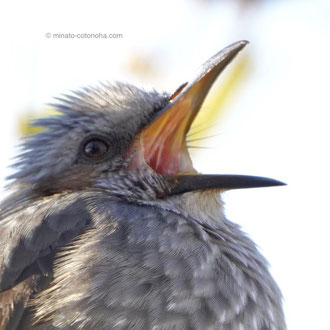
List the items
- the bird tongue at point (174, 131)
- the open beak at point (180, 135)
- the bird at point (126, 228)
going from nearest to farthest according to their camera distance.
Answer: the bird at point (126, 228) < the open beak at point (180, 135) < the bird tongue at point (174, 131)

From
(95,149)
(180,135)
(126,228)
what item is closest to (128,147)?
(95,149)

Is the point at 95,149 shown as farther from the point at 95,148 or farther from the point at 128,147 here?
the point at 128,147

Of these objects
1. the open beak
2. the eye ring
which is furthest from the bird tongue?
the eye ring

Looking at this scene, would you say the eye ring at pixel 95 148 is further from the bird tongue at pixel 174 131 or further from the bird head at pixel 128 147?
the bird tongue at pixel 174 131

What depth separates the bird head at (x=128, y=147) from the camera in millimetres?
5195

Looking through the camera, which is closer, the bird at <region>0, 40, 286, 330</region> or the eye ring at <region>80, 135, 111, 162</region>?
the bird at <region>0, 40, 286, 330</region>

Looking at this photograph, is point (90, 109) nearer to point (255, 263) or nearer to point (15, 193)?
point (15, 193)

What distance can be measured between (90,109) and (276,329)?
1823mm

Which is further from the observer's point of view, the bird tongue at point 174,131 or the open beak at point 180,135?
the bird tongue at point 174,131

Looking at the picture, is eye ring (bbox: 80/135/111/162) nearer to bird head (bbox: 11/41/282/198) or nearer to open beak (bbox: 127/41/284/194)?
bird head (bbox: 11/41/282/198)

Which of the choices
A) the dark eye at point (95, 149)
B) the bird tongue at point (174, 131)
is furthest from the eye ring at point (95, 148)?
the bird tongue at point (174, 131)

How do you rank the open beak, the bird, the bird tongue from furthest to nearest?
the bird tongue → the open beak → the bird

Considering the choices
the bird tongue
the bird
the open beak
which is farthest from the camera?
the bird tongue

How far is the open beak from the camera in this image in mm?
5160
